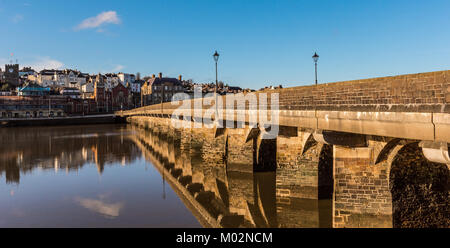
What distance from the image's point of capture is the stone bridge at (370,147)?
6.48 meters

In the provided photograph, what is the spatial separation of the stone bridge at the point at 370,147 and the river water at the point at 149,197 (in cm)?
46

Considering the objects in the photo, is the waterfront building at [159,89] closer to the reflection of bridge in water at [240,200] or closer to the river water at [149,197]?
the river water at [149,197]

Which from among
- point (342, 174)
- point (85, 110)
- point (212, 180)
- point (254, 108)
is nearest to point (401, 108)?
point (342, 174)

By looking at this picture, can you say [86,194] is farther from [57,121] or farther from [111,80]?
[111,80]

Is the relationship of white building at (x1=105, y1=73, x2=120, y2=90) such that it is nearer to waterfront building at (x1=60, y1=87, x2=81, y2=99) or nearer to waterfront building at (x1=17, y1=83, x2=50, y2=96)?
waterfront building at (x1=60, y1=87, x2=81, y2=99)

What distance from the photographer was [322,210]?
12.6 meters

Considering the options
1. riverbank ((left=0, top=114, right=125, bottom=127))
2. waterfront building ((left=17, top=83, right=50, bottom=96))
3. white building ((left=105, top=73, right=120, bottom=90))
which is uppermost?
white building ((left=105, top=73, right=120, bottom=90))

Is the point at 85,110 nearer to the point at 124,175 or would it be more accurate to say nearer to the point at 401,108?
the point at 124,175
